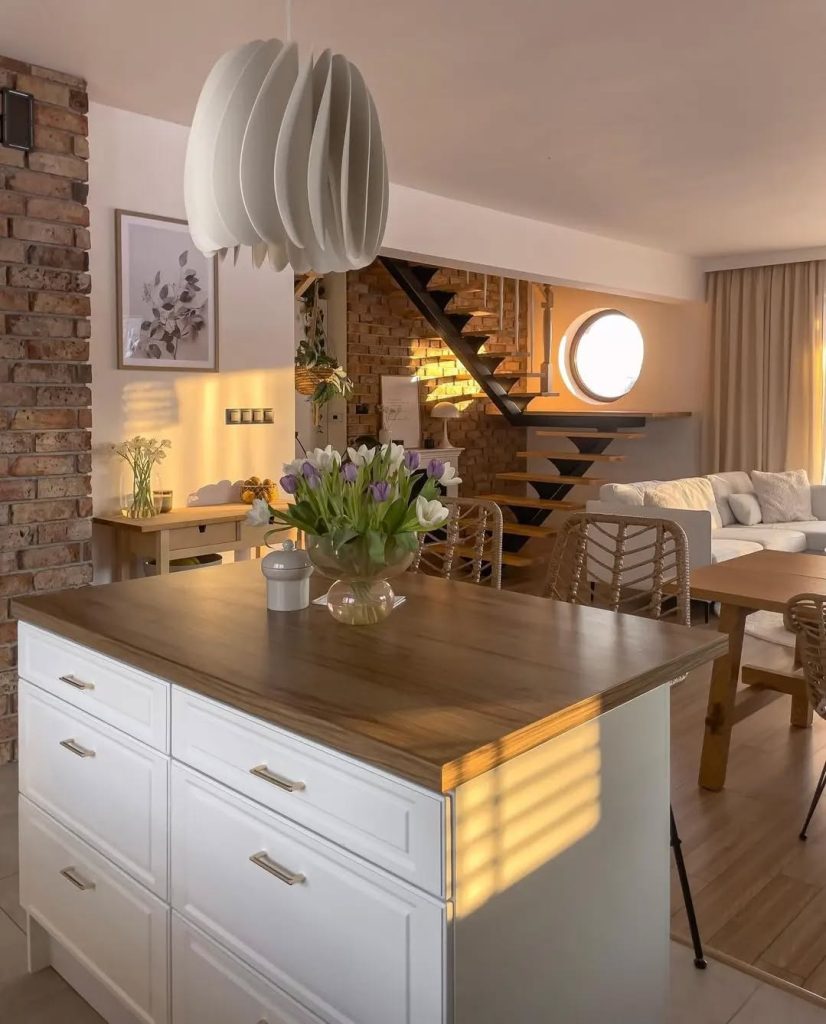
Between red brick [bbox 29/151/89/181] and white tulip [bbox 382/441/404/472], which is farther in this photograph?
red brick [bbox 29/151/89/181]

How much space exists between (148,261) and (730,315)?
17.8ft

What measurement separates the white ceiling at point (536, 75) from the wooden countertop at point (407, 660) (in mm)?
1821

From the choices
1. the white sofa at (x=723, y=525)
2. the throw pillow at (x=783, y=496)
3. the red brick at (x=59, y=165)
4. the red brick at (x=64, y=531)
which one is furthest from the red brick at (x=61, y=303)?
the throw pillow at (x=783, y=496)

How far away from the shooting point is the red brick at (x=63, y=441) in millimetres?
3408

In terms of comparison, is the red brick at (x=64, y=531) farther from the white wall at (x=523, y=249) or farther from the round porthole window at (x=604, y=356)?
the round porthole window at (x=604, y=356)

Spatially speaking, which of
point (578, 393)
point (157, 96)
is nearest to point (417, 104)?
point (157, 96)

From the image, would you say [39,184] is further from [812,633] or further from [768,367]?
[768,367]

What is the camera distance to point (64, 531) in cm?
350

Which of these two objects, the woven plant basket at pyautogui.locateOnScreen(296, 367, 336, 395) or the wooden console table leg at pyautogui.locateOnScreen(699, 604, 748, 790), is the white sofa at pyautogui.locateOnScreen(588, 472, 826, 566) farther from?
the wooden console table leg at pyautogui.locateOnScreen(699, 604, 748, 790)

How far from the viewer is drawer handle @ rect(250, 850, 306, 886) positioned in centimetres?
141

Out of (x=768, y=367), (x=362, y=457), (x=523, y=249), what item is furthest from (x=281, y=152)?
(x=768, y=367)

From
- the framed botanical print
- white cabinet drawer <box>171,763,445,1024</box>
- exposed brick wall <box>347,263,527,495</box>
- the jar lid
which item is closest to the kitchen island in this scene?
white cabinet drawer <box>171,763,445,1024</box>

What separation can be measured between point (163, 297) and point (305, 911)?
3.08m

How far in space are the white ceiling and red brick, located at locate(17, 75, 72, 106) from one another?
82mm
